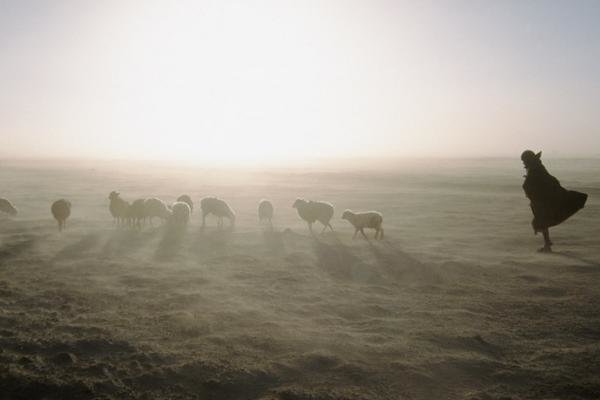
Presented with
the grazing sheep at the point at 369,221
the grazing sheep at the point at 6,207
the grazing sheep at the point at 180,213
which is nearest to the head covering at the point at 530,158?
the grazing sheep at the point at 369,221

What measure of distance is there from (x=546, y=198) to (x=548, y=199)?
0.06 metres

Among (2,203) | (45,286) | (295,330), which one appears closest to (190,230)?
(45,286)

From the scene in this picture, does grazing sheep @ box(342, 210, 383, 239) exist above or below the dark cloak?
below

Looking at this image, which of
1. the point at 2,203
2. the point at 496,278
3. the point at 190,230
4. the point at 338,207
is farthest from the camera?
the point at 338,207

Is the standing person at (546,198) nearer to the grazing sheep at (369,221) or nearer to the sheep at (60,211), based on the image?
the grazing sheep at (369,221)

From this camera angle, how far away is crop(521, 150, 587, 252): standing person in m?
12.1

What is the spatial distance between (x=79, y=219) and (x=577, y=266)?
19646 mm

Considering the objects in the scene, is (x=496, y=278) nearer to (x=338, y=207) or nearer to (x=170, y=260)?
(x=170, y=260)

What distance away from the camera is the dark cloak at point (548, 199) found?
1212 cm

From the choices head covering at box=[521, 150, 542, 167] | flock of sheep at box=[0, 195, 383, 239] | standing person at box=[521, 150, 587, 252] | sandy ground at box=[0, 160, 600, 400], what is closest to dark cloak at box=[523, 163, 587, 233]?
standing person at box=[521, 150, 587, 252]

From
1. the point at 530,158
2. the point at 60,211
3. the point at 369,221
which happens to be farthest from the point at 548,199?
the point at 60,211

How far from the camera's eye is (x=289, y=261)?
11.6m

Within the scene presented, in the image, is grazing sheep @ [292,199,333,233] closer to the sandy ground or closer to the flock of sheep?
the flock of sheep

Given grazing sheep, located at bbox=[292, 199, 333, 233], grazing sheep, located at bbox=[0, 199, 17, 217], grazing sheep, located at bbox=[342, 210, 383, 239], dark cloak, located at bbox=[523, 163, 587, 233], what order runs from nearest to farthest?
1. dark cloak, located at bbox=[523, 163, 587, 233]
2. grazing sheep, located at bbox=[342, 210, 383, 239]
3. grazing sheep, located at bbox=[292, 199, 333, 233]
4. grazing sheep, located at bbox=[0, 199, 17, 217]
